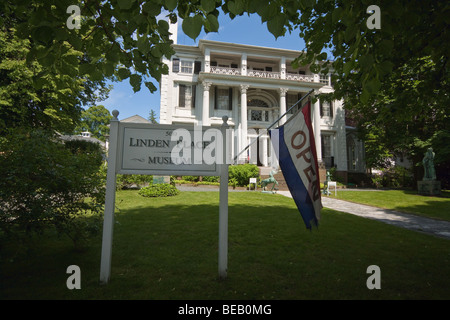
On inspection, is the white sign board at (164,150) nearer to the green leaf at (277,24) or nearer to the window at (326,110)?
the green leaf at (277,24)

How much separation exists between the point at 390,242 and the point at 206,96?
18723mm

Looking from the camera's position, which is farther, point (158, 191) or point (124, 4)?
point (158, 191)

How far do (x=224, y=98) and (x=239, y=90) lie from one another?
1.69m

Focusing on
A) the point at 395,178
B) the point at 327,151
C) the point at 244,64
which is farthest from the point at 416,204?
the point at 244,64

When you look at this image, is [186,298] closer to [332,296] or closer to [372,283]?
[332,296]

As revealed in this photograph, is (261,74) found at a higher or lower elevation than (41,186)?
higher

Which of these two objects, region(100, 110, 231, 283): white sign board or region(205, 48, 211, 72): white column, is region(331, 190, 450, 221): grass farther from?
region(205, 48, 211, 72): white column

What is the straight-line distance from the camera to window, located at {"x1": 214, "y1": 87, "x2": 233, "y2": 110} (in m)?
22.7

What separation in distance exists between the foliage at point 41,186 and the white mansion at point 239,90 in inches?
676

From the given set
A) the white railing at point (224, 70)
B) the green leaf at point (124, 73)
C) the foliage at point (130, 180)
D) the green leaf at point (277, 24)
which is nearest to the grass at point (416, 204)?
the green leaf at point (277, 24)

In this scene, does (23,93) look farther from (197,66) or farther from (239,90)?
(239,90)

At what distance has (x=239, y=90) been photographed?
2292 cm

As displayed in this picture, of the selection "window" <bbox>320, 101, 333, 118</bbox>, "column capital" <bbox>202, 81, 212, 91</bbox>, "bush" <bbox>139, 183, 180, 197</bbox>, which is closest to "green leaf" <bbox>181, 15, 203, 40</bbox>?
"bush" <bbox>139, 183, 180, 197</bbox>

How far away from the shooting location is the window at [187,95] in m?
22.3
